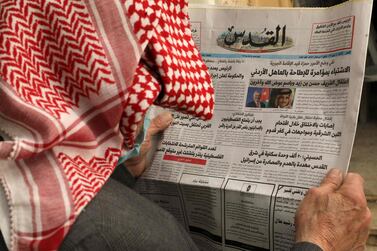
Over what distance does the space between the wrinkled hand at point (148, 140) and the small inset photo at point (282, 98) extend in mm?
146

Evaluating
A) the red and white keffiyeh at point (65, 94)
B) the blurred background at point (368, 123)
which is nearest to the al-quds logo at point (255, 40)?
the blurred background at point (368, 123)

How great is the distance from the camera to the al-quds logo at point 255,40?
61 centimetres

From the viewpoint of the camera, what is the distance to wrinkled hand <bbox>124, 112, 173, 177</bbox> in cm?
63

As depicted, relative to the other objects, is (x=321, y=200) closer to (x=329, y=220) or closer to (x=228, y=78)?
(x=329, y=220)

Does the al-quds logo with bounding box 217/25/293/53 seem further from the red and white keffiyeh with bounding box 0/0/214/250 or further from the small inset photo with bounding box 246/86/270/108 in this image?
the red and white keffiyeh with bounding box 0/0/214/250

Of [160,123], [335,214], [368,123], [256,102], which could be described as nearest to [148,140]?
[160,123]

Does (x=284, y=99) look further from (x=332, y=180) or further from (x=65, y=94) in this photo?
(x=65, y=94)

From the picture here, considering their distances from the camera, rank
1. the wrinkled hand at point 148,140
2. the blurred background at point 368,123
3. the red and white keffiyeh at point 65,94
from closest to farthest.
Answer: the red and white keffiyeh at point 65,94 < the wrinkled hand at point 148,140 < the blurred background at point 368,123

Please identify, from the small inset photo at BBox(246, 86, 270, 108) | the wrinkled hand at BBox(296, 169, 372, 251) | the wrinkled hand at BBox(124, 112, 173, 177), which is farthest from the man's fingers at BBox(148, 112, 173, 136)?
the wrinkled hand at BBox(296, 169, 372, 251)

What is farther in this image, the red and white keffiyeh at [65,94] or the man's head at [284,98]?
the man's head at [284,98]

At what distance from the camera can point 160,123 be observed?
2.12 ft

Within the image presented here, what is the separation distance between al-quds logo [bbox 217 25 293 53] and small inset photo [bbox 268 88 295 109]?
55mm

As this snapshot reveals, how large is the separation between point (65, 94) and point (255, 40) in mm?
351

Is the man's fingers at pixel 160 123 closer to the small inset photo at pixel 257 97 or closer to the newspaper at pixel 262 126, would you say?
the newspaper at pixel 262 126
